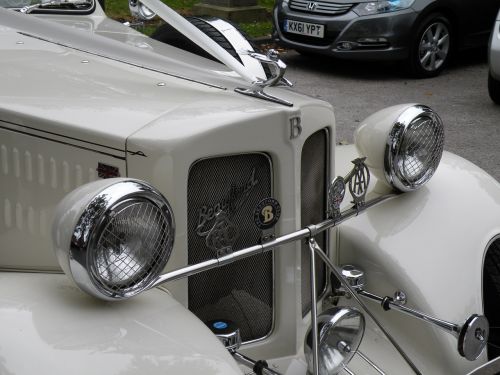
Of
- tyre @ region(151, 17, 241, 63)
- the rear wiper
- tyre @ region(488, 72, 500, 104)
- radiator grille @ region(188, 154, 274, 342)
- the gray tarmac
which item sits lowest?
the gray tarmac

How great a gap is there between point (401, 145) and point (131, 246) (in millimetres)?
1257

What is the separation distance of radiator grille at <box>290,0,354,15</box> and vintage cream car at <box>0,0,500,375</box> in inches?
223

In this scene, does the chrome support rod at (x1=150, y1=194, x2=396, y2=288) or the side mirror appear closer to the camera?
the chrome support rod at (x1=150, y1=194, x2=396, y2=288)

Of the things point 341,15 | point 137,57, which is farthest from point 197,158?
point 341,15

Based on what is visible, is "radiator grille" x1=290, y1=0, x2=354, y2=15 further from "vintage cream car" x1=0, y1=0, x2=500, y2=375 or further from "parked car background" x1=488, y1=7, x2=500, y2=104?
"vintage cream car" x1=0, y1=0, x2=500, y2=375

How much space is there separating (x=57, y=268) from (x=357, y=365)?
103cm

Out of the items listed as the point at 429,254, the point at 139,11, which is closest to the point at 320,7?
the point at 139,11

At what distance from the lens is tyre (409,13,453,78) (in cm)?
898

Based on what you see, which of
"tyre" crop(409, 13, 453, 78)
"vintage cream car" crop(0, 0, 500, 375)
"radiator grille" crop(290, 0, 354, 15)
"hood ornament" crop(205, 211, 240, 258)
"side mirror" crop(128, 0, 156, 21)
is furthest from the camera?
"tyre" crop(409, 13, 453, 78)

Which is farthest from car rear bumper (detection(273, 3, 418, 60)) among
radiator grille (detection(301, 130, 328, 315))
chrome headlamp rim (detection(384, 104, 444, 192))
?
radiator grille (detection(301, 130, 328, 315))

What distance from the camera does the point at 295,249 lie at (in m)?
2.80

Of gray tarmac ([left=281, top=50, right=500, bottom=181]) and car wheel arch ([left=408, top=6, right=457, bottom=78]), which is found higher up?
car wheel arch ([left=408, top=6, right=457, bottom=78])

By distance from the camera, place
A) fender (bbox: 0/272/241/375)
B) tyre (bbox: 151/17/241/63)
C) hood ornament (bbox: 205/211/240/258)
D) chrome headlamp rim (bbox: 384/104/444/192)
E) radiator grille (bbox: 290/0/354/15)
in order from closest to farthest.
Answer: fender (bbox: 0/272/241/375) < hood ornament (bbox: 205/211/240/258) < chrome headlamp rim (bbox: 384/104/444/192) < tyre (bbox: 151/17/241/63) < radiator grille (bbox: 290/0/354/15)

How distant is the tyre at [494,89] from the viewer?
7949 mm
